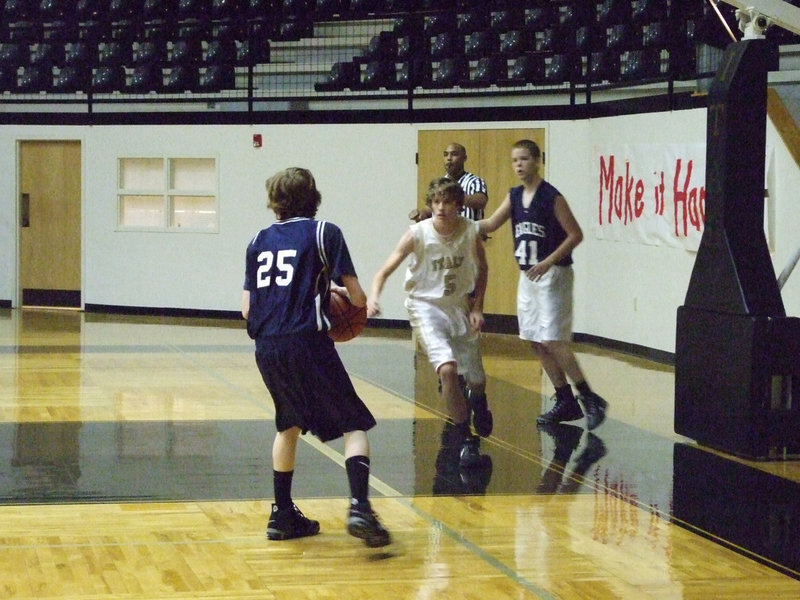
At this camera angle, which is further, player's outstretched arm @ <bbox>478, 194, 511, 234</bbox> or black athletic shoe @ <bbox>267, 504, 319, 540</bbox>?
player's outstretched arm @ <bbox>478, 194, 511, 234</bbox>

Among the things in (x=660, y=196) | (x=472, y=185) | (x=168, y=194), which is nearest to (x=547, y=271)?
(x=472, y=185)

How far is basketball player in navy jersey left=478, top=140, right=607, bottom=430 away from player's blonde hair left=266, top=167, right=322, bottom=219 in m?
2.72

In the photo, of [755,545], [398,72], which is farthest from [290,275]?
[398,72]

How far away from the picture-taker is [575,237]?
841cm

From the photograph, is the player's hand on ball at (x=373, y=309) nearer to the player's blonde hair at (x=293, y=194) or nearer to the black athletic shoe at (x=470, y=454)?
the player's blonde hair at (x=293, y=194)

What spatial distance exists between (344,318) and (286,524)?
918 millimetres

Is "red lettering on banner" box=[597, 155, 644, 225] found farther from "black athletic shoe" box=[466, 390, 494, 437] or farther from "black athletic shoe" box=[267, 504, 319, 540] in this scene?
Result: "black athletic shoe" box=[267, 504, 319, 540]

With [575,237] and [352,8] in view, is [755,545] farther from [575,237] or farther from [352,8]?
[352,8]

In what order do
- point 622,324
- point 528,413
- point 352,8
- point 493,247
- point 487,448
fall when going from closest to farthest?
1. point 487,448
2. point 528,413
3. point 622,324
4. point 493,247
5. point 352,8

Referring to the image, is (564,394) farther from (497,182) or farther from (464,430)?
(497,182)

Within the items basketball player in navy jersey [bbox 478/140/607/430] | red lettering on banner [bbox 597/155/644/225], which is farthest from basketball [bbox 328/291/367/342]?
red lettering on banner [bbox 597/155/644/225]

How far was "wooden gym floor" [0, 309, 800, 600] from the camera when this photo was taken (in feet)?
16.9

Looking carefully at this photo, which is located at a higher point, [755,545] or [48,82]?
[48,82]

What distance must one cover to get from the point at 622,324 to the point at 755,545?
25.9ft
